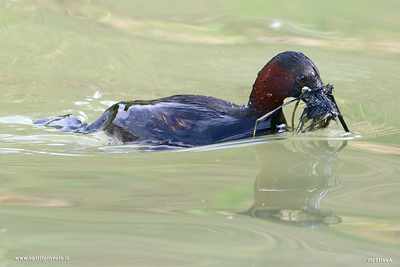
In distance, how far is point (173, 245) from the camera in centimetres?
276

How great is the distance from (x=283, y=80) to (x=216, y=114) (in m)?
0.70

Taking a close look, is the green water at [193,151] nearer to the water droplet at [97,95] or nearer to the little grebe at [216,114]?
the water droplet at [97,95]

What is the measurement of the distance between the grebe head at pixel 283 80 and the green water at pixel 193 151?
1.20 ft

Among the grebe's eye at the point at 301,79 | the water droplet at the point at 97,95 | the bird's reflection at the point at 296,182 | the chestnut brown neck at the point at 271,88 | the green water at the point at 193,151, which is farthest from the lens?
the water droplet at the point at 97,95

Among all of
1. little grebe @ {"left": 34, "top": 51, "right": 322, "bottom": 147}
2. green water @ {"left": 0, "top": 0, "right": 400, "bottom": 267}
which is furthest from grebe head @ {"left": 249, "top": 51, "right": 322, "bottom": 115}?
green water @ {"left": 0, "top": 0, "right": 400, "bottom": 267}

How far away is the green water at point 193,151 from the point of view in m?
2.80

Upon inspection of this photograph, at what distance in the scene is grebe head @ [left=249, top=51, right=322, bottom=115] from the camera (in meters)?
4.85

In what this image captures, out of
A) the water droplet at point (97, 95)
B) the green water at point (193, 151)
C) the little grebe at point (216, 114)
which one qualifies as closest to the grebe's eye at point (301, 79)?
the little grebe at point (216, 114)

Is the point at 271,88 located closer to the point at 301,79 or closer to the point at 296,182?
the point at 301,79

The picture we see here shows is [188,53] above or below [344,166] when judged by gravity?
above

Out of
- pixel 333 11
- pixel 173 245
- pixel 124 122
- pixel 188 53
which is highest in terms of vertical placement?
pixel 333 11

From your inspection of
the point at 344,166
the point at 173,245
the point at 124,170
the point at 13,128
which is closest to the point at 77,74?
the point at 13,128

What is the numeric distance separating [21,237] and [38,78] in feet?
18.8

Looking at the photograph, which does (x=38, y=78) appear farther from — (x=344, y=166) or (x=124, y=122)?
Answer: (x=344, y=166)
